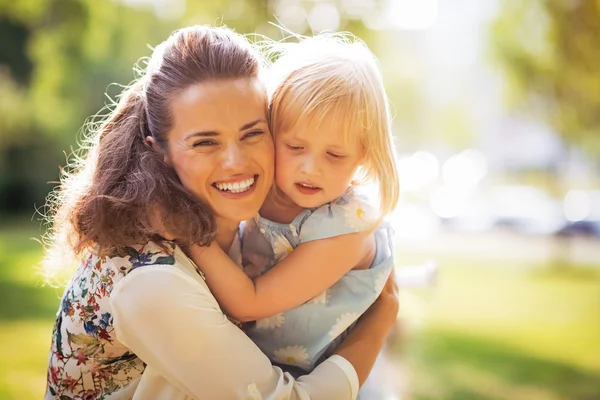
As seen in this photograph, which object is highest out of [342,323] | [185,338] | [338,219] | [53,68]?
[338,219]

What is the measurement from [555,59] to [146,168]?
36.7 ft

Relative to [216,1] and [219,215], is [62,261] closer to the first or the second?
[219,215]

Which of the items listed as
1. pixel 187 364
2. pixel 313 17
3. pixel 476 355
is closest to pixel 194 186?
pixel 187 364

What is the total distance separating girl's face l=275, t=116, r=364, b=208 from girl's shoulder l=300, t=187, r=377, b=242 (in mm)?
43

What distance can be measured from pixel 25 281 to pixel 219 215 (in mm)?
9697

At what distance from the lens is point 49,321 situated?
8.72 metres

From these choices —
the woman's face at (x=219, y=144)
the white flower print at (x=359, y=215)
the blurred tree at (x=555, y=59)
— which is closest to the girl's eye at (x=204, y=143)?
the woman's face at (x=219, y=144)

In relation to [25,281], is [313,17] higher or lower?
higher

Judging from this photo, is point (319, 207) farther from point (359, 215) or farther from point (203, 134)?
point (203, 134)

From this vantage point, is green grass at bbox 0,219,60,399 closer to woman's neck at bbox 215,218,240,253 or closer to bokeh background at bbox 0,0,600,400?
bokeh background at bbox 0,0,600,400

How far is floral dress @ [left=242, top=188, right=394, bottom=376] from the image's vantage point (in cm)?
233

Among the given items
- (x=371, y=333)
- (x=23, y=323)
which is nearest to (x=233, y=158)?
(x=371, y=333)

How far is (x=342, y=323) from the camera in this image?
235 cm

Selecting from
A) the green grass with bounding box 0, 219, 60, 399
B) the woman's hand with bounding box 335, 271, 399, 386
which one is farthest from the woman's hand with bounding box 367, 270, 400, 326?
the green grass with bounding box 0, 219, 60, 399
